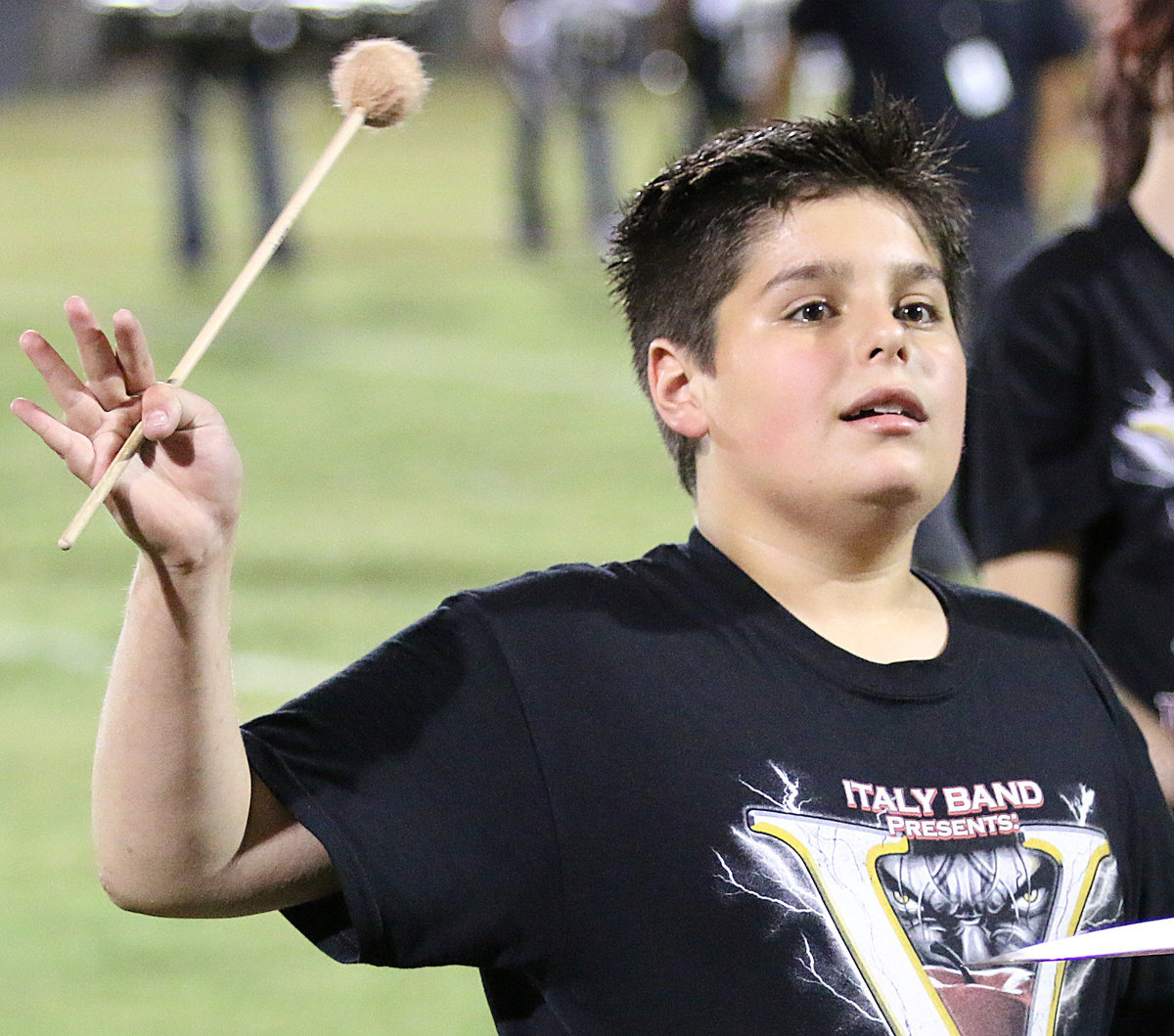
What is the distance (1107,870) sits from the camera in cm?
178

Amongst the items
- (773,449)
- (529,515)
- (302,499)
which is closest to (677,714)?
(773,449)

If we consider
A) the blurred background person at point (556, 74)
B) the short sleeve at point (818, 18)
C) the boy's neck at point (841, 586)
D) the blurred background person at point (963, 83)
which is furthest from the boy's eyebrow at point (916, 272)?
the blurred background person at point (556, 74)

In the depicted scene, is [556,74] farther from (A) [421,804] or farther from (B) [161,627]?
(B) [161,627]

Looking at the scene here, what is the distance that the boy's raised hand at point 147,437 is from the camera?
4.65 feet

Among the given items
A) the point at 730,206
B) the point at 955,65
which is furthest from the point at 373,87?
the point at 955,65

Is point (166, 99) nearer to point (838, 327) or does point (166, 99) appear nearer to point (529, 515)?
point (529, 515)

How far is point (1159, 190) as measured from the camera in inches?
97.7

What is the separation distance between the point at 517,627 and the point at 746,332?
340mm

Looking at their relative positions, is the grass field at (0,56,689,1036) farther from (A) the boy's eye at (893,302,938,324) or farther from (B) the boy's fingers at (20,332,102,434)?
(B) the boy's fingers at (20,332,102,434)

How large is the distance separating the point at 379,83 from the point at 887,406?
1.66ft

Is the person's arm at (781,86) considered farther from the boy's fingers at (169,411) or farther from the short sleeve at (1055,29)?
the boy's fingers at (169,411)

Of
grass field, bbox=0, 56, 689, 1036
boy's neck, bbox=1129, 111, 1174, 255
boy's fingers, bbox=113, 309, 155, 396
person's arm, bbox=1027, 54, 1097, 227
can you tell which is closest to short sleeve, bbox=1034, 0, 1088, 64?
person's arm, bbox=1027, 54, 1097, 227

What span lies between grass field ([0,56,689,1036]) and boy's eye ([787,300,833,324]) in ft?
2.16

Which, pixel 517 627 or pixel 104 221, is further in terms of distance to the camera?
pixel 104 221
